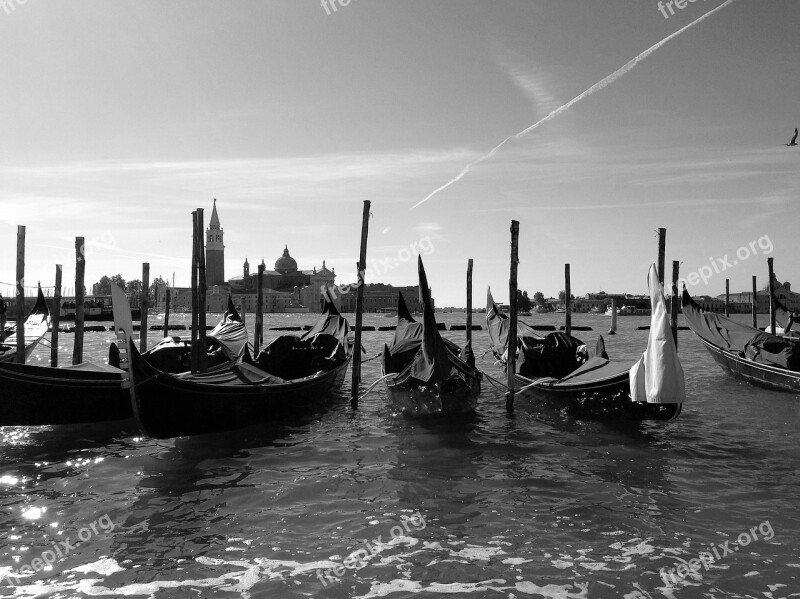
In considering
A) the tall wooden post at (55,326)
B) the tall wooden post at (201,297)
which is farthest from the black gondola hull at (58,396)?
the tall wooden post at (55,326)

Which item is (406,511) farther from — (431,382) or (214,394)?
(431,382)

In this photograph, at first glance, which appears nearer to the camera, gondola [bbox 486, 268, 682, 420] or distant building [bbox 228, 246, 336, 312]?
gondola [bbox 486, 268, 682, 420]

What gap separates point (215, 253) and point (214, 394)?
112496mm

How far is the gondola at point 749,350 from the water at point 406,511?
391 cm

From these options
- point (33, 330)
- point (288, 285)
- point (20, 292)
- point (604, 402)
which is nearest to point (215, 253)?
point (288, 285)

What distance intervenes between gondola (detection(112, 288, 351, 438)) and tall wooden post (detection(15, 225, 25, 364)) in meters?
3.43

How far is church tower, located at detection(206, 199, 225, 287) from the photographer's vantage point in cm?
11312

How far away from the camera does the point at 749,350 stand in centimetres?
1334

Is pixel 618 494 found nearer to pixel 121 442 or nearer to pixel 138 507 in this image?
pixel 138 507

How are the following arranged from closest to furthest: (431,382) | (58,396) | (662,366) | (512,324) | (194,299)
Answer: (662,366) < (58,396) < (431,382) < (512,324) < (194,299)

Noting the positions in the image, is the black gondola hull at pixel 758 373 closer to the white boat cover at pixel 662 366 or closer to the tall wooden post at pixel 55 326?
the white boat cover at pixel 662 366

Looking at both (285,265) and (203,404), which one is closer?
(203,404)

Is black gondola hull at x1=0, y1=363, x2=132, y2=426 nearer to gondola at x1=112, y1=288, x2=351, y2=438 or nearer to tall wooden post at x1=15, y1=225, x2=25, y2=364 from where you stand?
gondola at x1=112, y1=288, x2=351, y2=438

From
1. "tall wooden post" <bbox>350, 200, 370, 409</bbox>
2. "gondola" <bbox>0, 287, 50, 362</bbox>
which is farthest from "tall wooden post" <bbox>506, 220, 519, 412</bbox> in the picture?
"gondola" <bbox>0, 287, 50, 362</bbox>
